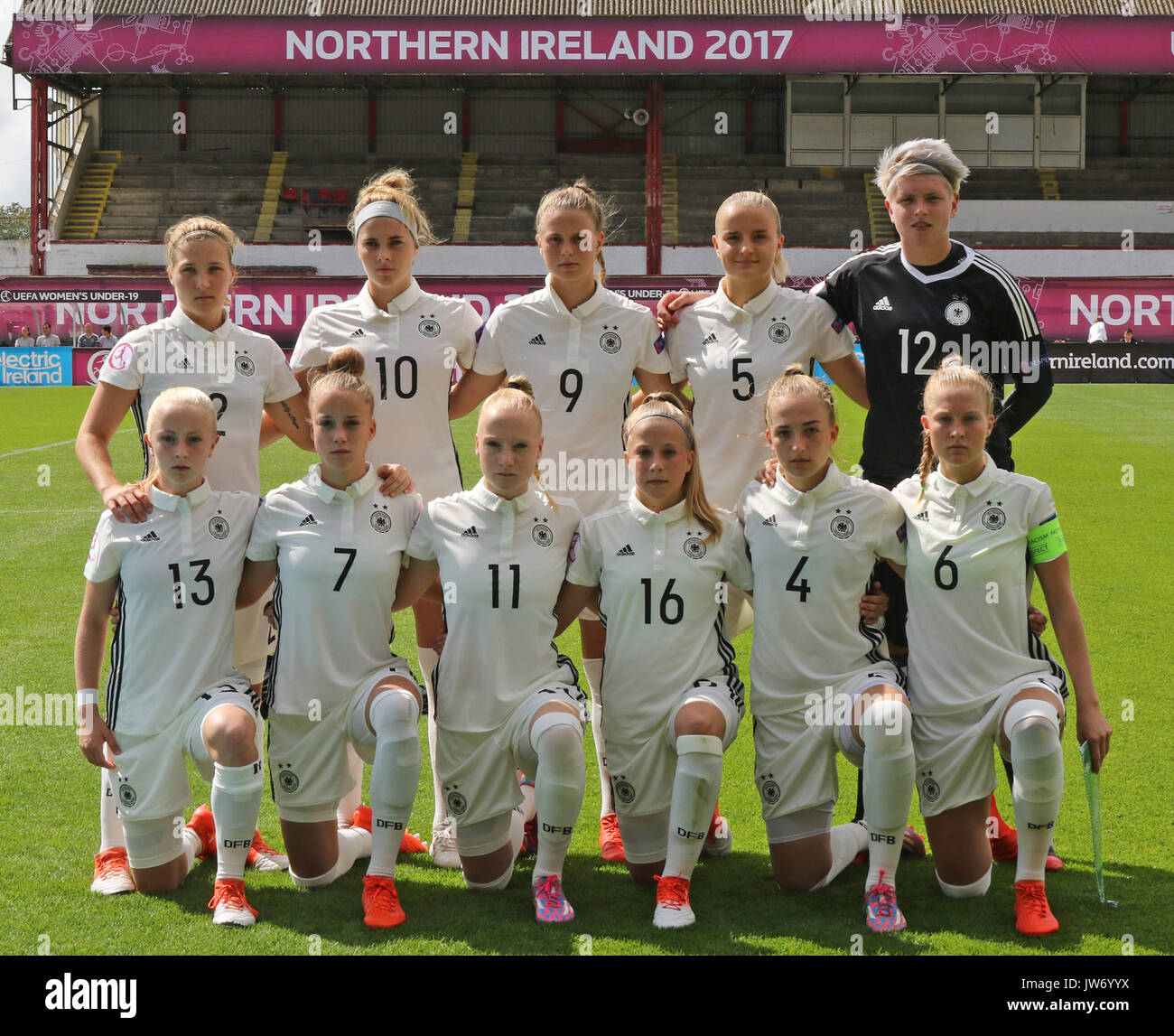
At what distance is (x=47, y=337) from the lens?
852 inches

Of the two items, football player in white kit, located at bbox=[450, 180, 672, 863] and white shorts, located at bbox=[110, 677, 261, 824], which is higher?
football player in white kit, located at bbox=[450, 180, 672, 863]

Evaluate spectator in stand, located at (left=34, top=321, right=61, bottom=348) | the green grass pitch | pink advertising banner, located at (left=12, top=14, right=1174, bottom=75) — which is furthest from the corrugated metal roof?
the green grass pitch

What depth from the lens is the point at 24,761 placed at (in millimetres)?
4621

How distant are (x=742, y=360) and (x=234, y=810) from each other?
217 cm

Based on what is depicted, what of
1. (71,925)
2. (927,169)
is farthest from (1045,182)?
(71,925)

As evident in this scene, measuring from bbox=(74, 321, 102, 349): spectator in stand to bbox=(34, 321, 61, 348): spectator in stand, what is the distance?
1.88 ft

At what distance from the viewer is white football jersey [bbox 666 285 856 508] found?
4.14 m

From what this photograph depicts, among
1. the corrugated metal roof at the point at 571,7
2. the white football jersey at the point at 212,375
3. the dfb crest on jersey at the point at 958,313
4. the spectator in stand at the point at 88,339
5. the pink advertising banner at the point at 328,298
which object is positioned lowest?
the white football jersey at the point at 212,375

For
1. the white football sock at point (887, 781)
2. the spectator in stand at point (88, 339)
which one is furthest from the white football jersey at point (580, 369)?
the spectator in stand at point (88, 339)

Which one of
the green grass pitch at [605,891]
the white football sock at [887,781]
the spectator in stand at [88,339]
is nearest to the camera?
the green grass pitch at [605,891]

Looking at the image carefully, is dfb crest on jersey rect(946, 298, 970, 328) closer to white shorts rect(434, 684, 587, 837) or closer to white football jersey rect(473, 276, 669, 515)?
→ white football jersey rect(473, 276, 669, 515)

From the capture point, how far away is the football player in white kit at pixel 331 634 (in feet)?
11.4

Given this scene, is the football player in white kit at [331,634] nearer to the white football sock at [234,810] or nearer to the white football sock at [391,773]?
the white football sock at [391,773]

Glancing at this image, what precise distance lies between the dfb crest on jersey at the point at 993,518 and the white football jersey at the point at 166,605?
223 cm
